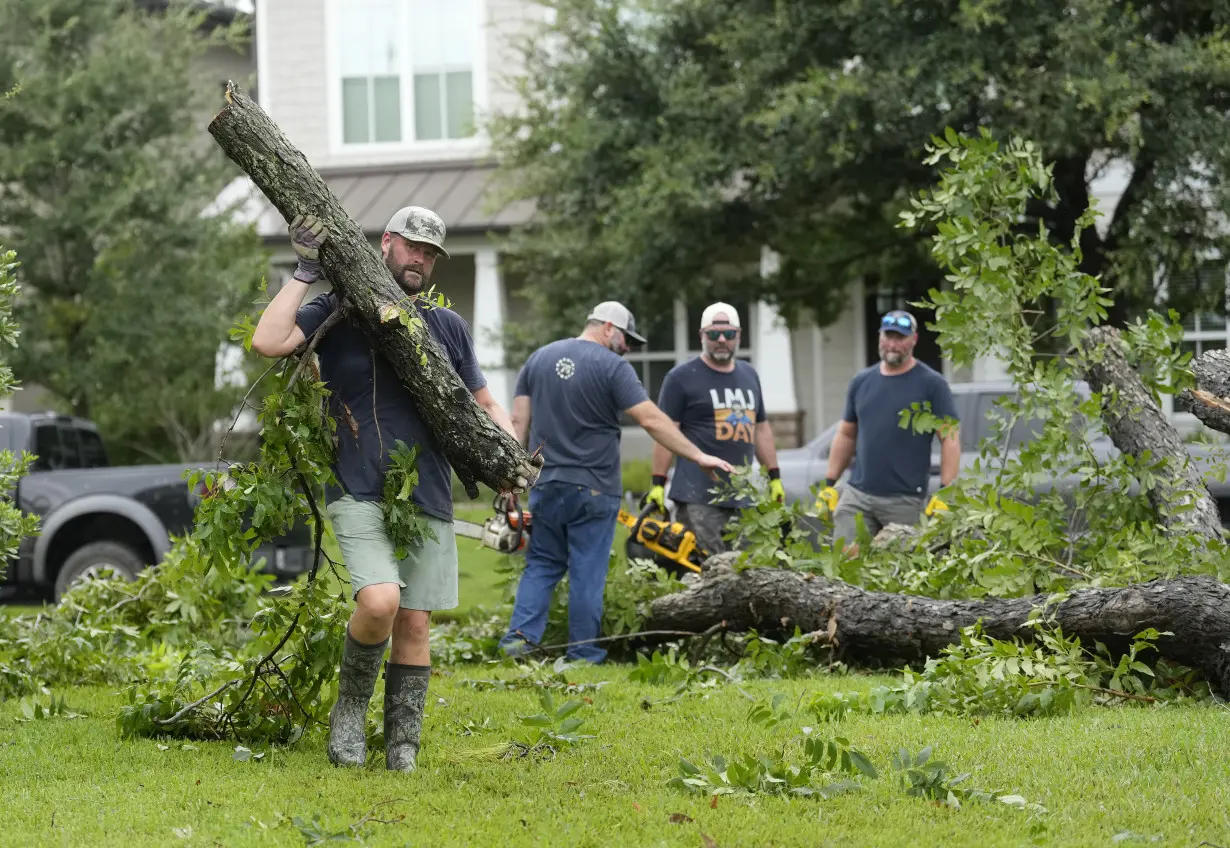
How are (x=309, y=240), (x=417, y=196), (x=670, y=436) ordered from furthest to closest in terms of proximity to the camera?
(x=417, y=196) < (x=670, y=436) < (x=309, y=240)

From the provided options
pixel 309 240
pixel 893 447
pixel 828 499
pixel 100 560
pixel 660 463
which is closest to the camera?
pixel 309 240

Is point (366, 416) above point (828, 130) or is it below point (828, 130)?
below

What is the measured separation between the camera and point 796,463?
12.8m

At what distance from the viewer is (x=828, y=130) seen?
47.0ft

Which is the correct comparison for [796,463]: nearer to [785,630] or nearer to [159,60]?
[785,630]

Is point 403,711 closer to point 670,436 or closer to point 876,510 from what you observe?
point 670,436

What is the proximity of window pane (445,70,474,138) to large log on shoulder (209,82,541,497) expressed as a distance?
17020 mm

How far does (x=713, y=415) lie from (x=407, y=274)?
4.07 meters

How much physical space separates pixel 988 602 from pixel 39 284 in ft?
42.6

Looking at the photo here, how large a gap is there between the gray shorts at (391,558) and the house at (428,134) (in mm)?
15109

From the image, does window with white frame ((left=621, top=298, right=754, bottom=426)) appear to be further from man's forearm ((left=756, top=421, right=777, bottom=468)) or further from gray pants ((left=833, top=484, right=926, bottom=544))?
gray pants ((left=833, top=484, right=926, bottom=544))

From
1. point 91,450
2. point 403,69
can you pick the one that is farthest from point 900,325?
point 403,69

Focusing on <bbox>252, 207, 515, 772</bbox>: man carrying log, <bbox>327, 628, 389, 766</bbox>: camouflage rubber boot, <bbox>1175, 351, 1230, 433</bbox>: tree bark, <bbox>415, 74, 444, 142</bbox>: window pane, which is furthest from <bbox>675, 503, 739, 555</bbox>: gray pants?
<bbox>415, 74, 444, 142</bbox>: window pane

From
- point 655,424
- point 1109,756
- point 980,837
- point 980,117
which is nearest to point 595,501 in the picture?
point 655,424
